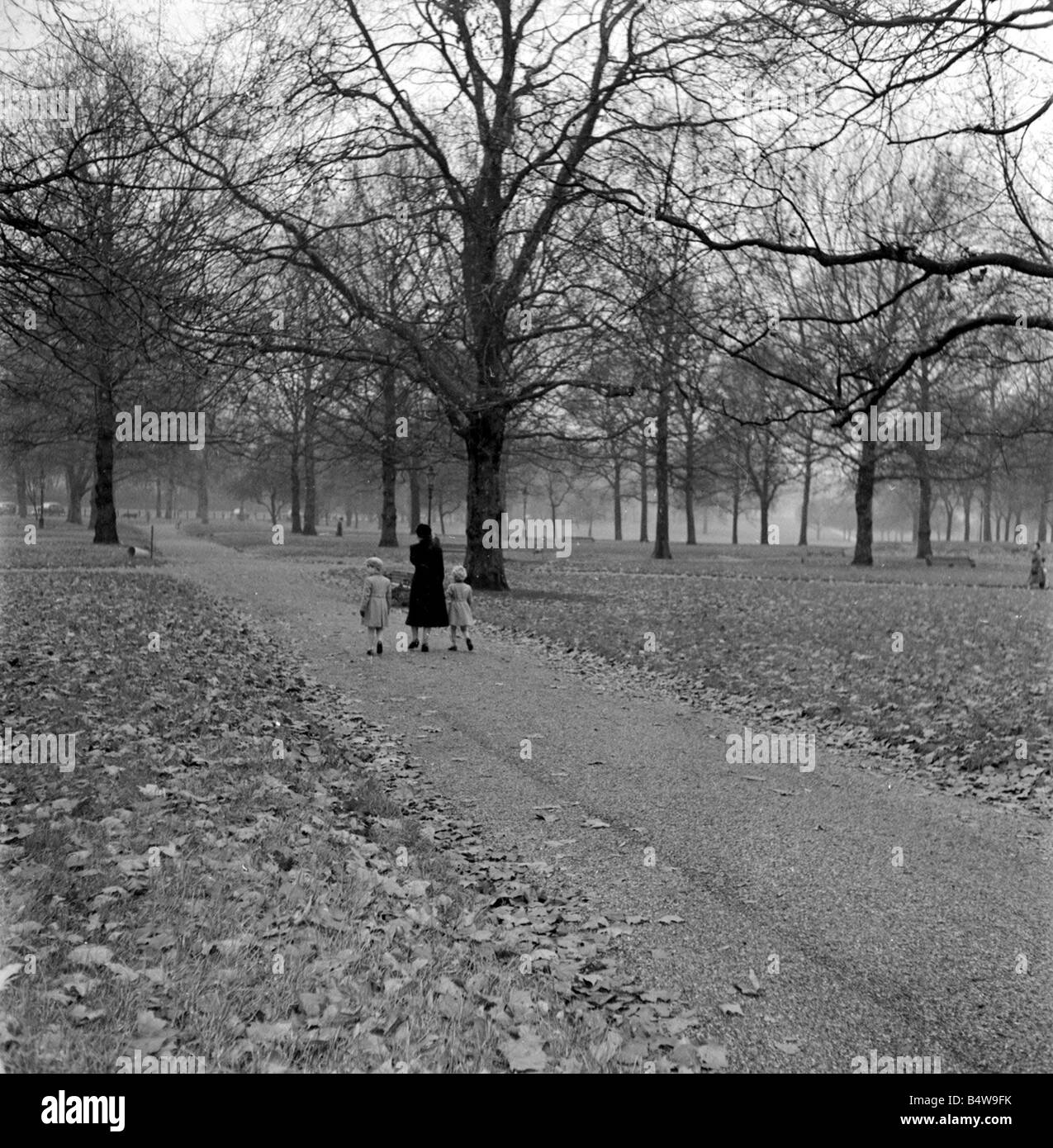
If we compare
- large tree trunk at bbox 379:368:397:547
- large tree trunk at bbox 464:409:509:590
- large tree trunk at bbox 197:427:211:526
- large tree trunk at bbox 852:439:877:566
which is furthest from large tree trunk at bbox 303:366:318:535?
large tree trunk at bbox 852:439:877:566

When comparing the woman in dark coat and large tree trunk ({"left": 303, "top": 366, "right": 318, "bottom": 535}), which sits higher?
large tree trunk ({"left": 303, "top": 366, "right": 318, "bottom": 535})

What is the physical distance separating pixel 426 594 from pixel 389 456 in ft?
50.5

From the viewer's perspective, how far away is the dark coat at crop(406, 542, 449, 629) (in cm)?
1327

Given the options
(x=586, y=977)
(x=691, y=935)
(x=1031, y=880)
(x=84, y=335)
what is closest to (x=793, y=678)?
(x=1031, y=880)

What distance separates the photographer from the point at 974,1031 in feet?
11.5

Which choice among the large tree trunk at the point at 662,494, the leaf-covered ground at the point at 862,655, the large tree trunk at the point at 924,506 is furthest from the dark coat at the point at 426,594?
the large tree trunk at the point at 924,506

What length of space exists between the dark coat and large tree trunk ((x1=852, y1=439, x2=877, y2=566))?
83.4ft

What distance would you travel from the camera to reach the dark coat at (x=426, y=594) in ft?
43.5

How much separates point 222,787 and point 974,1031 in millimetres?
4801

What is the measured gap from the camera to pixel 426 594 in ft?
43.7

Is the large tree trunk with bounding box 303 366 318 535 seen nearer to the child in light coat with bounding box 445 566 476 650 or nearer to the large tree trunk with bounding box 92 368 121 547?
the child in light coat with bounding box 445 566 476 650

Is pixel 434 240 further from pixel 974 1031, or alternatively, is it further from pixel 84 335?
pixel 974 1031

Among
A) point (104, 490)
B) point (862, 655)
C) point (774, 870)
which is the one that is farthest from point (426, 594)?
point (104, 490)

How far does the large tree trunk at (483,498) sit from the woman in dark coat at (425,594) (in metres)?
6.66
